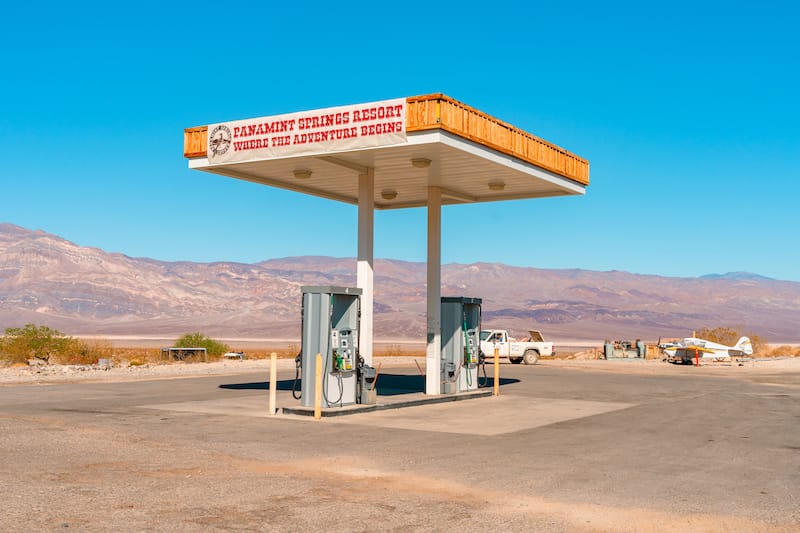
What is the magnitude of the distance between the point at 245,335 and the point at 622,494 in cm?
12373

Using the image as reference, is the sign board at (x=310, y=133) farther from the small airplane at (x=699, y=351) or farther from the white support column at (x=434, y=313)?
the small airplane at (x=699, y=351)

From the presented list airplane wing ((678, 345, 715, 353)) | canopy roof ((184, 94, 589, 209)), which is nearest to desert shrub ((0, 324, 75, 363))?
canopy roof ((184, 94, 589, 209))

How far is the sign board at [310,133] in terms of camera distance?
18.0m

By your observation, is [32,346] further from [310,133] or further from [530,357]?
[310,133]

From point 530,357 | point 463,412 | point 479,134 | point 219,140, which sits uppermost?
point 219,140

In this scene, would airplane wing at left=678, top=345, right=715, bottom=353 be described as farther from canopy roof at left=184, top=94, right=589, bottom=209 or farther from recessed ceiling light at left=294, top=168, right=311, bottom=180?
recessed ceiling light at left=294, top=168, right=311, bottom=180

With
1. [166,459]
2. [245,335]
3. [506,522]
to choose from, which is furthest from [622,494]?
[245,335]

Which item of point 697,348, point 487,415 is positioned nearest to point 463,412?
point 487,415

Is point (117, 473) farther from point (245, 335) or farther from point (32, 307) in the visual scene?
point (32, 307)

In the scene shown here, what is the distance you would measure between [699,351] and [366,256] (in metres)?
32.0

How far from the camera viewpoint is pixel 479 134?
18.9 m

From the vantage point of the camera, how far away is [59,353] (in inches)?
1619

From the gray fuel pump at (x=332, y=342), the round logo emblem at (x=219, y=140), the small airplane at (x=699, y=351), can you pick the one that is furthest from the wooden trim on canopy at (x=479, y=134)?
the small airplane at (x=699, y=351)

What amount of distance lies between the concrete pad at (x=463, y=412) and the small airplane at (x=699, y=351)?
26954 mm
